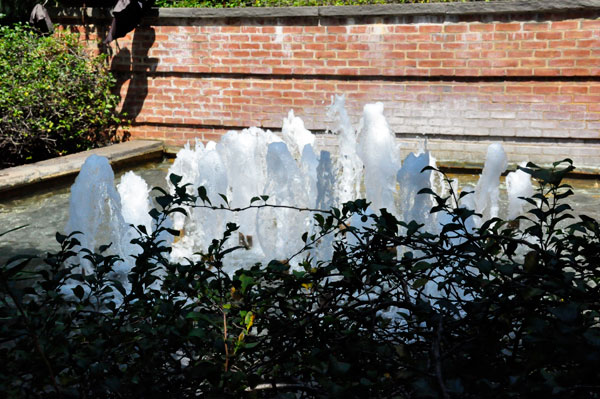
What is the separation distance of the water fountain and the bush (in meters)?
3.11

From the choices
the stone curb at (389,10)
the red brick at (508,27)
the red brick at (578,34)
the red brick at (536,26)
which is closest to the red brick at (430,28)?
the stone curb at (389,10)

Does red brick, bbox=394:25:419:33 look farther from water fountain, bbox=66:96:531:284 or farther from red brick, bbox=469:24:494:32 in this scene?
water fountain, bbox=66:96:531:284

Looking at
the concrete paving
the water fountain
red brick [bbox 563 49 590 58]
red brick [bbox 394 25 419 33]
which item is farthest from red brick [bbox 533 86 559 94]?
the concrete paving

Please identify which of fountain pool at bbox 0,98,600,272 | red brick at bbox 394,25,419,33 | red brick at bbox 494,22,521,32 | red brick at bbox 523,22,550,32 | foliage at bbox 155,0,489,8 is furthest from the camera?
foliage at bbox 155,0,489,8

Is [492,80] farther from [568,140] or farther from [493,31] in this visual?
[568,140]

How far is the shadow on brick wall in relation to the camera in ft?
33.1

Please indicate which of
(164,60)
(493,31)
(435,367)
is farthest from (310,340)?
(164,60)

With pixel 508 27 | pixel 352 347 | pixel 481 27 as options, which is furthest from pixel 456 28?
pixel 352 347

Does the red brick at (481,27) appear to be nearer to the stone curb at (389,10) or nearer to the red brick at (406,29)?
the stone curb at (389,10)

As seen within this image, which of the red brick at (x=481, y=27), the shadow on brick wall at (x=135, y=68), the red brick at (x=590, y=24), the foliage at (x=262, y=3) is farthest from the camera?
the shadow on brick wall at (x=135, y=68)

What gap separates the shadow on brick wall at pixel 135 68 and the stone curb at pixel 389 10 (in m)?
0.39

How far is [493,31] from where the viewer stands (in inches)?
331

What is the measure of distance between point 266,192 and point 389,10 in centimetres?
382

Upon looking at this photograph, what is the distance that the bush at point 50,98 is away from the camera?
8.77 metres
